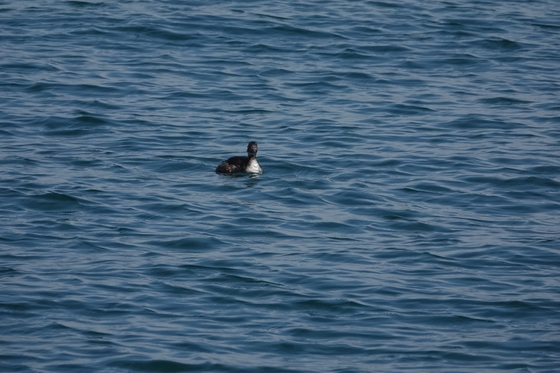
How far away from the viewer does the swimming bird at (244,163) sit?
51.5 feet

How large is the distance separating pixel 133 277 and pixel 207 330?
1.70 metres

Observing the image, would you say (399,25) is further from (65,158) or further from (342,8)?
(65,158)

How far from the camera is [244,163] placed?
1573 centimetres

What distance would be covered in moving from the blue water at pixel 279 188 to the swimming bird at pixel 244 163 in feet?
0.55

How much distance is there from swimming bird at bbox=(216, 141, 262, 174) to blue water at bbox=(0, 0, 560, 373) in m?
A: 0.17

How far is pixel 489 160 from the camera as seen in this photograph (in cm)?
1720

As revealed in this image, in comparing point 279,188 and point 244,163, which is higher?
point 244,163

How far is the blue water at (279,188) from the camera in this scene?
10.3m

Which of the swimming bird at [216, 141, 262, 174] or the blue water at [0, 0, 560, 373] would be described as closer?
the blue water at [0, 0, 560, 373]

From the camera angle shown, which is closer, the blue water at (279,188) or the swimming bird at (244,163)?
the blue water at (279,188)

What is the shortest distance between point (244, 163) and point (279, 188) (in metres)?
0.71

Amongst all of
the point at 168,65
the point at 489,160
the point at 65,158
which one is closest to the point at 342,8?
the point at 168,65

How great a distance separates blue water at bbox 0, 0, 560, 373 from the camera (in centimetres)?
1034

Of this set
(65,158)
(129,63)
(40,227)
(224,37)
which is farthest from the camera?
(224,37)
